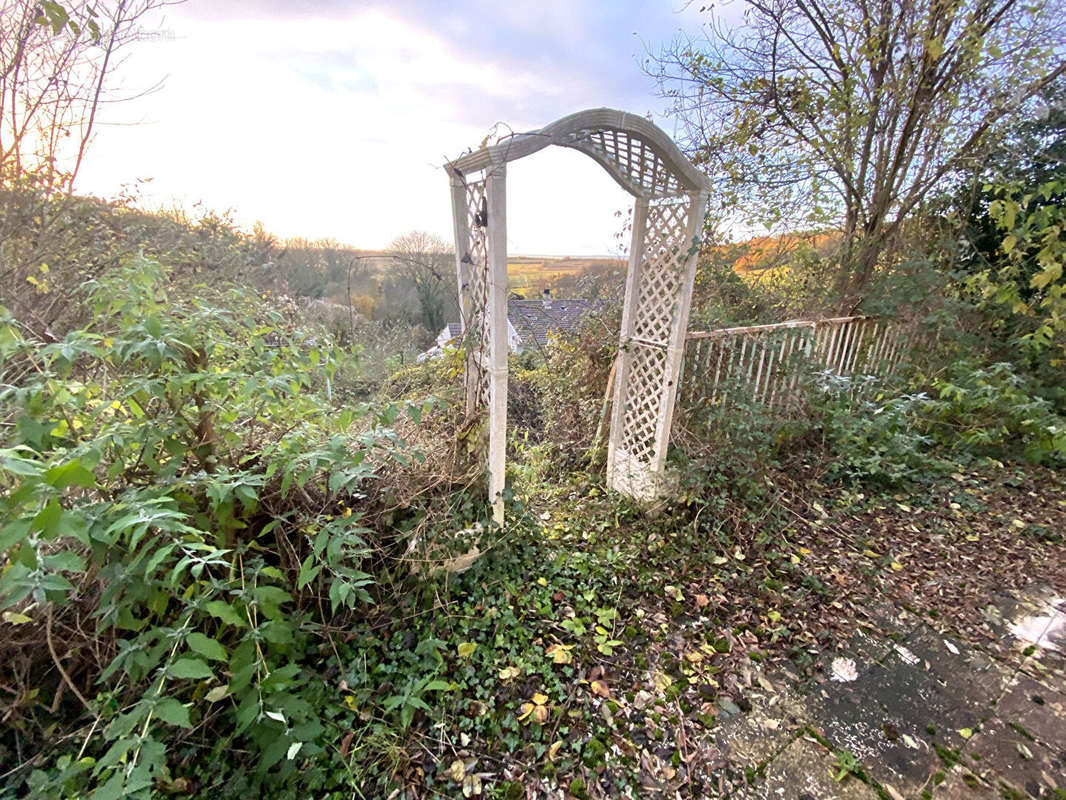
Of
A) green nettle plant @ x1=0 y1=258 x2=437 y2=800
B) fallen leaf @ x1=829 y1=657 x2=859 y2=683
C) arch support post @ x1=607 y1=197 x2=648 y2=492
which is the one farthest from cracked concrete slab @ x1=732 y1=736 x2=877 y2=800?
Result: arch support post @ x1=607 y1=197 x2=648 y2=492

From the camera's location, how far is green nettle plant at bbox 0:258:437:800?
3.20ft

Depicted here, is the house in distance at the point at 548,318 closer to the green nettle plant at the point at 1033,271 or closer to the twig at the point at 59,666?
the twig at the point at 59,666

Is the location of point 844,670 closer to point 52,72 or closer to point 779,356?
point 779,356

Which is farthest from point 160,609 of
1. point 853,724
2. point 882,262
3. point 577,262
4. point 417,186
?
point 882,262

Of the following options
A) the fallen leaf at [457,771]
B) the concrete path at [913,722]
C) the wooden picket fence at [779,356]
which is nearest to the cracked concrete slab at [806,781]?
the concrete path at [913,722]

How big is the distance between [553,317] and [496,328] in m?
1.68

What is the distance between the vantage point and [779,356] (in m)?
3.48

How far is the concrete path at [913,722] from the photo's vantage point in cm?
138

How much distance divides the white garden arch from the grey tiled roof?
821 millimetres

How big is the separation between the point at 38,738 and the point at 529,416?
367 centimetres

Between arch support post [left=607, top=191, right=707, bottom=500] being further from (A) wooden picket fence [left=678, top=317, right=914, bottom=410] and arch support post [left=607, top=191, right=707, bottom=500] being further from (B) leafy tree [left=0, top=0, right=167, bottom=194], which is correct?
(B) leafy tree [left=0, top=0, right=167, bottom=194]

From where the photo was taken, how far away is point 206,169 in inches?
119

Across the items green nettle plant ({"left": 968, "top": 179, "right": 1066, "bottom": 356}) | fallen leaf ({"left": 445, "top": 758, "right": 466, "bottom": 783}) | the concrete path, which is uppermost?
green nettle plant ({"left": 968, "top": 179, "right": 1066, "bottom": 356})

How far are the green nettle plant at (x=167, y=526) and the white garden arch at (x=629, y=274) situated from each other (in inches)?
25.7
